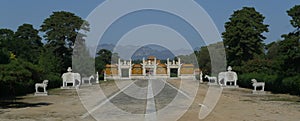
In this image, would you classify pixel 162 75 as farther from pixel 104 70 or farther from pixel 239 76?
pixel 239 76

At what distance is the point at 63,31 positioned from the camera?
186ft

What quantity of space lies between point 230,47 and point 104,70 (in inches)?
901

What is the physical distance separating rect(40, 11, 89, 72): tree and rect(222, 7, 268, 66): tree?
1896 centimetres

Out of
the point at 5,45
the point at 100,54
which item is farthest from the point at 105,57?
the point at 5,45

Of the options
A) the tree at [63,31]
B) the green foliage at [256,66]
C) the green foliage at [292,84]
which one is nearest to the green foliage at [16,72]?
the green foliage at [292,84]

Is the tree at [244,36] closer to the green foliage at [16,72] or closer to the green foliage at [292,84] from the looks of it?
the green foliage at [292,84]

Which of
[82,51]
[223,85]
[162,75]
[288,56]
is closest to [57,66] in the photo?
[82,51]

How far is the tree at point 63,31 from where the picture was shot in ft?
184

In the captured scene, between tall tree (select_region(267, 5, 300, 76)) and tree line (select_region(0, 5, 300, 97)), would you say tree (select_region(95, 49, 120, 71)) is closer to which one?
tree line (select_region(0, 5, 300, 97))

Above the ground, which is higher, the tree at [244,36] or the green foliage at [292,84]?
the tree at [244,36]

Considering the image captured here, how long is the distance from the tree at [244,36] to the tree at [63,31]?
19.0 m

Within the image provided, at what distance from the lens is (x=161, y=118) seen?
13297mm

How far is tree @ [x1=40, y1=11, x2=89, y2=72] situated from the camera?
56094mm

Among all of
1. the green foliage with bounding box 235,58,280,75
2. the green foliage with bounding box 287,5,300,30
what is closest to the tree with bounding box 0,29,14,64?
the green foliage with bounding box 287,5,300,30
